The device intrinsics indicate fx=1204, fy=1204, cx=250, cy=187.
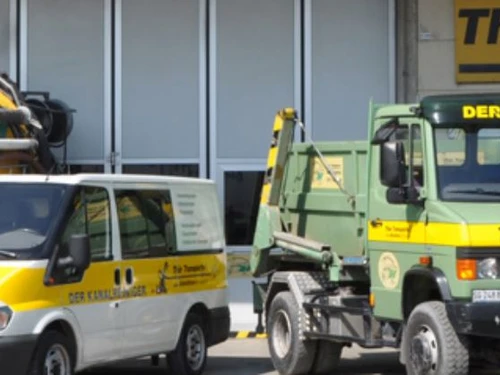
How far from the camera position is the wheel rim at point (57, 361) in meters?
10.4

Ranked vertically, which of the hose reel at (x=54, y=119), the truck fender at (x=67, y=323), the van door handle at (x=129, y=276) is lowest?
the truck fender at (x=67, y=323)

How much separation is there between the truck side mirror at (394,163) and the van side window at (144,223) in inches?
106

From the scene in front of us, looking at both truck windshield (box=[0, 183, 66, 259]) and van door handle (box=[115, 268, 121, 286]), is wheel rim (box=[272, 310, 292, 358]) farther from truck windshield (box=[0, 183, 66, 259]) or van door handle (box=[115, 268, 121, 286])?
truck windshield (box=[0, 183, 66, 259])

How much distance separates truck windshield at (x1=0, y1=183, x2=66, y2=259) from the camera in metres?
10.6

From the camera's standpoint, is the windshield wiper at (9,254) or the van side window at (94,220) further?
the van side window at (94,220)

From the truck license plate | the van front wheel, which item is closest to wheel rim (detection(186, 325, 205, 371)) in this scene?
the van front wheel

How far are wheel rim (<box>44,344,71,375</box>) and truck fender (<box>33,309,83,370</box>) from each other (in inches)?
8.3

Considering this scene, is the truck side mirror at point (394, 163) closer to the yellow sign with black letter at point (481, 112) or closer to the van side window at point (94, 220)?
the yellow sign with black letter at point (481, 112)

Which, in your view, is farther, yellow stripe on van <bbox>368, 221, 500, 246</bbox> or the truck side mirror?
the truck side mirror

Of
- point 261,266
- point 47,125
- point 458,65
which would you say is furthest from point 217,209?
point 458,65

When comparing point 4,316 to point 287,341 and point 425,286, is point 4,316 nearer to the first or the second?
point 425,286

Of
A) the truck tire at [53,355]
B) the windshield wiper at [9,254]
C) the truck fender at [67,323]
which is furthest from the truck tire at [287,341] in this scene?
the windshield wiper at [9,254]

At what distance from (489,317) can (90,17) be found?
1134 centimetres

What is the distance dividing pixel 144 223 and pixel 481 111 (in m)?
3.63
